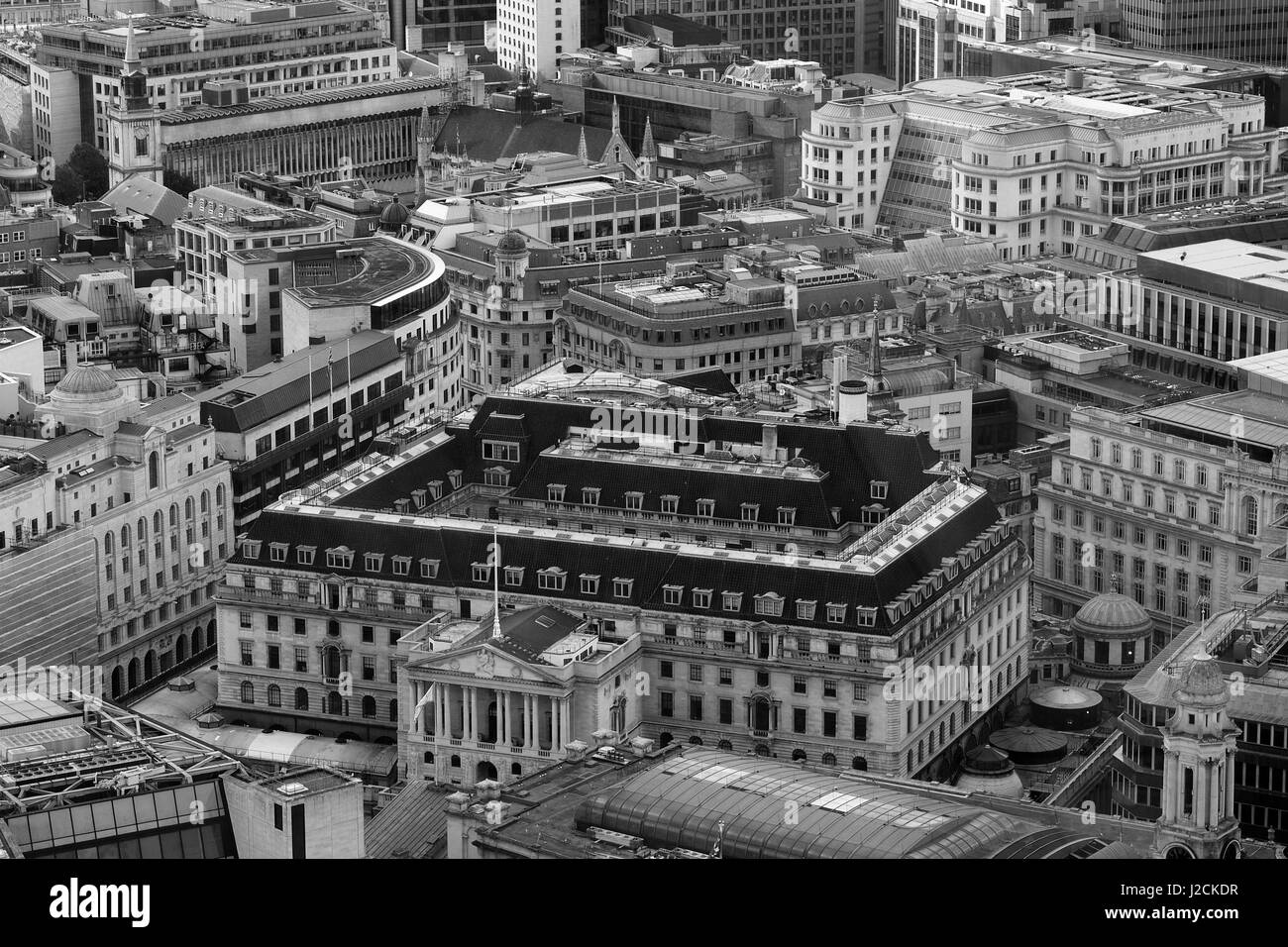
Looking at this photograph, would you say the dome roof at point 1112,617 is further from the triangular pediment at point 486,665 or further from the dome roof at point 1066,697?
the triangular pediment at point 486,665

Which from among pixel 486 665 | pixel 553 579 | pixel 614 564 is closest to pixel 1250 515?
pixel 614 564

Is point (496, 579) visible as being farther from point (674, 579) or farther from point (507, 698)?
point (674, 579)

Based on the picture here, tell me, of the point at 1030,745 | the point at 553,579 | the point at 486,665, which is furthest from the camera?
the point at 1030,745

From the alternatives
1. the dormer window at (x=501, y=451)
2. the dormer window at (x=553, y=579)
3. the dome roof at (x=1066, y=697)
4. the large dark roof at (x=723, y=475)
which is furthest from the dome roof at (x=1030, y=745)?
the dormer window at (x=501, y=451)

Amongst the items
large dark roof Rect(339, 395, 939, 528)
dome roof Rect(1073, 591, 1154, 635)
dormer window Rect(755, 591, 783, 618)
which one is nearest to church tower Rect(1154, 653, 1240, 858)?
dormer window Rect(755, 591, 783, 618)

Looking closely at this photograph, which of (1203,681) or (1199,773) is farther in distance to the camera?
(1203,681)
